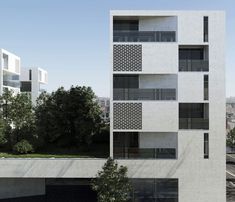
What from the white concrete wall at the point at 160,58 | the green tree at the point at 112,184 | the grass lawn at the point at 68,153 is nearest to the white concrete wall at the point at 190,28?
the white concrete wall at the point at 160,58

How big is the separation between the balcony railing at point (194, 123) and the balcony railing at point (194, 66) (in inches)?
128

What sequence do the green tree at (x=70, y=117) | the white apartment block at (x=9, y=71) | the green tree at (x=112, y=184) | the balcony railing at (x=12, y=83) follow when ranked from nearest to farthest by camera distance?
the green tree at (x=112, y=184) → the green tree at (x=70, y=117) → the white apartment block at (x=9, y=71) → the balcony railing at (x=12, y=83)

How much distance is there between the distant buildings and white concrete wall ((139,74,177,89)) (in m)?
14.8

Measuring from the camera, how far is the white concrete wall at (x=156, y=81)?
20.9 metres

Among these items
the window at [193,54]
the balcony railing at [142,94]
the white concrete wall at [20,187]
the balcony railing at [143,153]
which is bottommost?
the white concrete wall at [20,187]

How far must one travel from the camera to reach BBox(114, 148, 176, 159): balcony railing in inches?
796

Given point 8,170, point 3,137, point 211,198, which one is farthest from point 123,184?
point 3,137

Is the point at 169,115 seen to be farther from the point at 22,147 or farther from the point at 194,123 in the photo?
the point at 22,147

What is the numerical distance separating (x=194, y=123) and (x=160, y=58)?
4779 mm

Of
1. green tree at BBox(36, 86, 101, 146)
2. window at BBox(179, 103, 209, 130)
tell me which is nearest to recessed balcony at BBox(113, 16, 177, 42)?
window at BBox(179, 103, 209, 130)

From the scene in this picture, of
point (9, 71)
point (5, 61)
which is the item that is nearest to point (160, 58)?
point (5, 61)

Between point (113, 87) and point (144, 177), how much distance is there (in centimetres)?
630

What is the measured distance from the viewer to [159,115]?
19875 mm

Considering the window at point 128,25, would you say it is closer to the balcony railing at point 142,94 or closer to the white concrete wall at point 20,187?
the balcony railing at point 142,94
